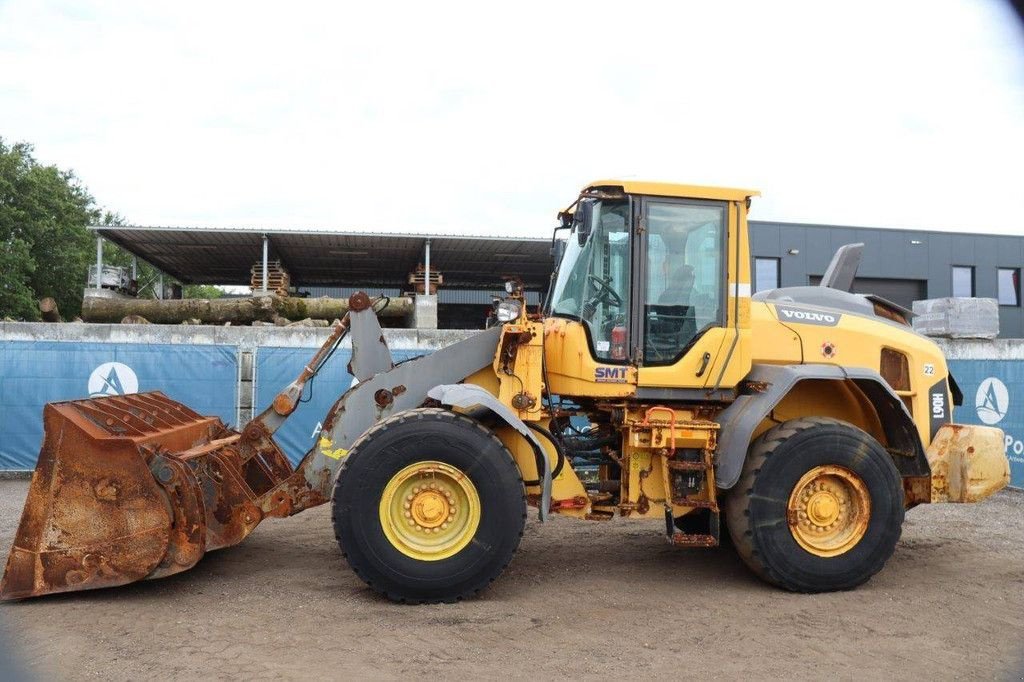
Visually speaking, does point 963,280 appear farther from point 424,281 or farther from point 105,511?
point 105,511

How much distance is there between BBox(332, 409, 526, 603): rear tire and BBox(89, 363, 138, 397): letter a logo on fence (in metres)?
7.13

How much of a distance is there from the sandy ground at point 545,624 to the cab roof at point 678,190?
9.33ft

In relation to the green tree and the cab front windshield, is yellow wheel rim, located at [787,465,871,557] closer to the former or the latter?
the cab front windshield

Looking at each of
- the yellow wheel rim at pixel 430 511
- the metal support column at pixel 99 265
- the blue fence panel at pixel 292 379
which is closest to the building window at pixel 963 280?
the blue fence panel at pixel 292 379

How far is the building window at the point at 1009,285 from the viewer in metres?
29.5

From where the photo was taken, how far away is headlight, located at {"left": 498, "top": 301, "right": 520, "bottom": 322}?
5629 millimetres

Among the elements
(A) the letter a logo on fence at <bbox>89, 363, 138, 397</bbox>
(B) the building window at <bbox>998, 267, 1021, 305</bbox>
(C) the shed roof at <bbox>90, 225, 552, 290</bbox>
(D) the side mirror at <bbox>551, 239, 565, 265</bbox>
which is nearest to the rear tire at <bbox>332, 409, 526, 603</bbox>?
(D) the side mirror at <bbox>551, 239, 565, 265</bbox>

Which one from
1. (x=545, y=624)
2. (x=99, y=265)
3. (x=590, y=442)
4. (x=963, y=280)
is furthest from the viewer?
(x=963, y=280)

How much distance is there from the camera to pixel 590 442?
6273 mm

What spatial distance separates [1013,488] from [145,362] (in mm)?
11794

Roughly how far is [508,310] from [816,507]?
2.58 metres

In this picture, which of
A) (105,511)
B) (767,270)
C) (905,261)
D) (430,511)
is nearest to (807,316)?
(430,511)

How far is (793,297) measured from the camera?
6.84 metres

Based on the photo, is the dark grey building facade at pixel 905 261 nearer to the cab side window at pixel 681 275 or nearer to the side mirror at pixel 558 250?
the side mirror at pixel 558 250
